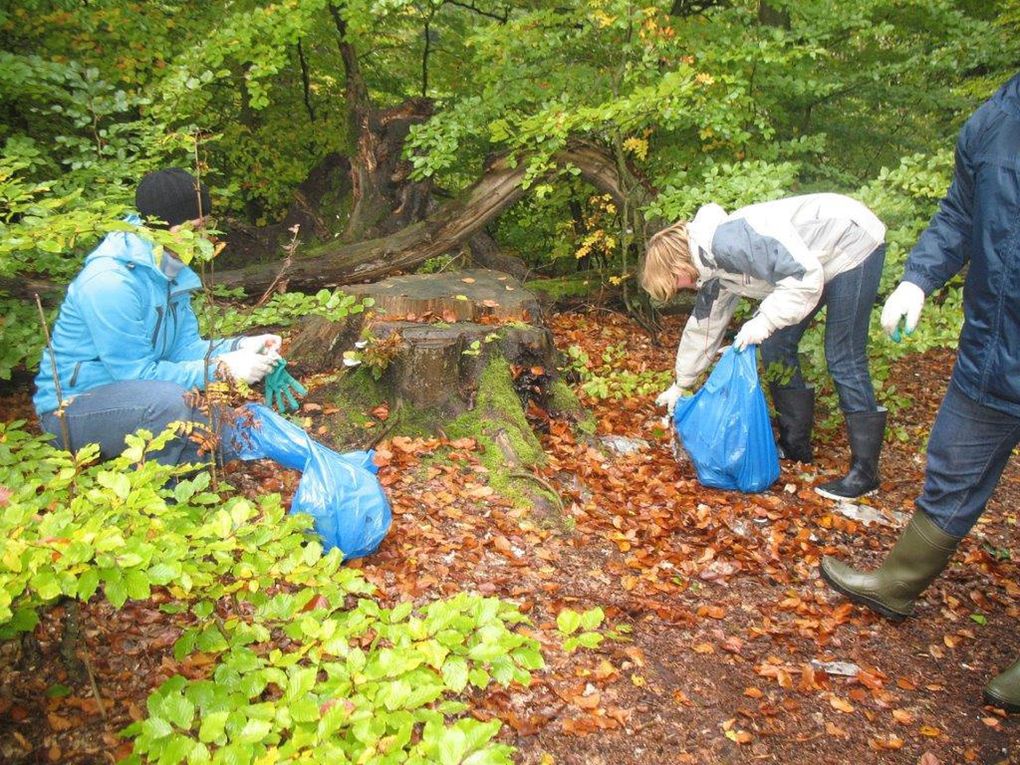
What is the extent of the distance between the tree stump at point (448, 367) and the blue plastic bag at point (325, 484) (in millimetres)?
1026

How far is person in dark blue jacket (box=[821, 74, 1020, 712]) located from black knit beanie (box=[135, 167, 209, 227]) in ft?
9.07

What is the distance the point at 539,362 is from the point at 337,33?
4833mm

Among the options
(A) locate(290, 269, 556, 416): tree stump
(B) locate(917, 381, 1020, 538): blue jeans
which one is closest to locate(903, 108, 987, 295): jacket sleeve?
(B) locate(917, 381, 1020, 538): blue jeans

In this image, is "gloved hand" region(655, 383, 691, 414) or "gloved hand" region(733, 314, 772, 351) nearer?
"gloved hand" region(733, 314, 772, 351)

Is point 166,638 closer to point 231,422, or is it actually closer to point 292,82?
point 231,422

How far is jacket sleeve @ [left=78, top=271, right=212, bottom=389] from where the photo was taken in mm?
2609

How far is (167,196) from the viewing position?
2.70 m

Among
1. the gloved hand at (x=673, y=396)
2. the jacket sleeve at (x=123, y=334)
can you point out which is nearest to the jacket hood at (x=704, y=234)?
the gloved hand at (x=673, y=396)

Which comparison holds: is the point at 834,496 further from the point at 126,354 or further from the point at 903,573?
the point at 126,354

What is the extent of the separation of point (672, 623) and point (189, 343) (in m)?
2.49

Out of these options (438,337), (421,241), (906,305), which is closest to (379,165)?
(421,241)

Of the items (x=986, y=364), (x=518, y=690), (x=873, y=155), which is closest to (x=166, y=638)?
(x=518, y=690)

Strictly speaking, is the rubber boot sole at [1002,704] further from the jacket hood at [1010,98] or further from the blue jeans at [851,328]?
the jacket hood at [1010,98]

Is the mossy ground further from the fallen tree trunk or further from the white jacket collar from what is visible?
the fallen tree trunk
